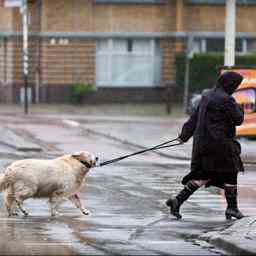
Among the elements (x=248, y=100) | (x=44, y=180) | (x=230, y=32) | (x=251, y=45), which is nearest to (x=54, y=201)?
(x=44, y=180)

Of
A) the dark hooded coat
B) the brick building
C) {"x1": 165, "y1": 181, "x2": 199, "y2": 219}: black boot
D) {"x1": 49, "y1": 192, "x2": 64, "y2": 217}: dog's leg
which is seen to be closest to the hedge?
the brick building

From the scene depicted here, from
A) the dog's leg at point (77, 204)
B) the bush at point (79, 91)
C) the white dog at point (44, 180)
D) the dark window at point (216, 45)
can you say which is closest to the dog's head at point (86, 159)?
the white dog at point (44, 180)

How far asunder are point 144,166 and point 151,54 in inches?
1034

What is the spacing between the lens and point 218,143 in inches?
543

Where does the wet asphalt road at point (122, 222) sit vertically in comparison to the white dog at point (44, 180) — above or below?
below

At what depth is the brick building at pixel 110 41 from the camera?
47500 mm

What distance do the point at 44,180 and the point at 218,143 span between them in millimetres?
2170

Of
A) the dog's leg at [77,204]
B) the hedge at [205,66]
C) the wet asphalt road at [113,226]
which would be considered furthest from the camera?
the hedge at [205,66]

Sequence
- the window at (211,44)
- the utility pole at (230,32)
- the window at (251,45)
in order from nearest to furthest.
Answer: the utility pole at (230,32) → the window at (211,44) → the window at (251,45)

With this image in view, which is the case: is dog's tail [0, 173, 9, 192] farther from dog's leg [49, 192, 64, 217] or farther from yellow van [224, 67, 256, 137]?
yellow van [224, 67, 256, 137]

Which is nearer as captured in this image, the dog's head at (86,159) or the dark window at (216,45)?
the dog's head at (86,159)

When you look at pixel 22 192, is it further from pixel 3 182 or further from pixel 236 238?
pixel 236 238

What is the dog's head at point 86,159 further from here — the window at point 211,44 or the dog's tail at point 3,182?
the window at point 211,44

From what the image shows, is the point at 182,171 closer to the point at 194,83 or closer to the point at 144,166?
the point at 144,166
